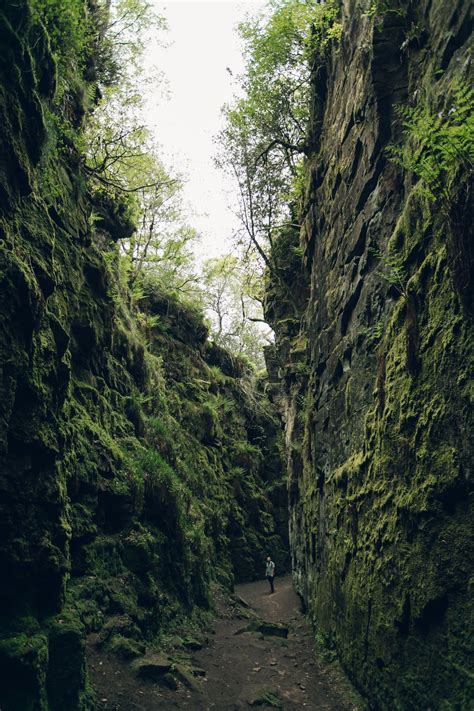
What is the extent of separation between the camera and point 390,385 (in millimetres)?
7234

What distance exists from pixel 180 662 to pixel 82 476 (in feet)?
12.8

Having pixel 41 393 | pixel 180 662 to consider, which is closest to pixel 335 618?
pixel 180 662

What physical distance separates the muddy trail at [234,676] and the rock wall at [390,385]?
0.71 meters

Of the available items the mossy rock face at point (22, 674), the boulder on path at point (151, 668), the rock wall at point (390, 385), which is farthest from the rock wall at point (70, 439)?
the rock wall at point (390, 385)

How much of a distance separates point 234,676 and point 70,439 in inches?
223

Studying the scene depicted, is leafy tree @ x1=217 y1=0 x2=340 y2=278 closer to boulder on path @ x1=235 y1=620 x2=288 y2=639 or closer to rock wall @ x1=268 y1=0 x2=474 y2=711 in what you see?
rock wall @ x1=268 y1=0 x2=474 y2=711

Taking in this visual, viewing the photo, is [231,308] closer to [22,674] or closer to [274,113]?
[274,113]

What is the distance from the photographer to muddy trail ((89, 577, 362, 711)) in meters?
6.69

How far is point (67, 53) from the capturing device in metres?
8.04

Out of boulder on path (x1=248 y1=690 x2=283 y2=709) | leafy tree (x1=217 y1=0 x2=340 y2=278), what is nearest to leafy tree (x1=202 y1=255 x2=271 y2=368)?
leafy tree (x1=217 y1=0 x2=340 y2=278)

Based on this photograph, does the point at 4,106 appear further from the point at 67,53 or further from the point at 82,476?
the point at 82,476

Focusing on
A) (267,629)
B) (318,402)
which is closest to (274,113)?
→ (318,402)

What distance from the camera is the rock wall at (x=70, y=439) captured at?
504 centimetres

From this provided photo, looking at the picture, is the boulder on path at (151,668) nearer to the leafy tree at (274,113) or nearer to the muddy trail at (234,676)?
the muddy trail at (234,676)
